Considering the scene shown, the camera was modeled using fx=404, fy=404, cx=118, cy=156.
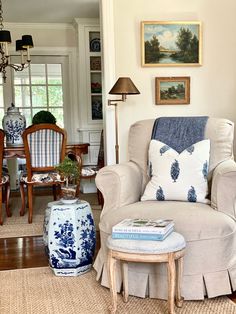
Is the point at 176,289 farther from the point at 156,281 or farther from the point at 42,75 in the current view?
the point at 42,75

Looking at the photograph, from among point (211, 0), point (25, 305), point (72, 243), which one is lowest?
point (25, 305)

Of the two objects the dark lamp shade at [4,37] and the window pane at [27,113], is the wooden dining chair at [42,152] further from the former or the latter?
the window pane at [27,113]

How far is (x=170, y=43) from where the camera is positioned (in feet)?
12.3

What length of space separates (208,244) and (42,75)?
461cm

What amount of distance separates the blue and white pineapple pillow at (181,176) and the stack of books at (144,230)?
49 centimetres

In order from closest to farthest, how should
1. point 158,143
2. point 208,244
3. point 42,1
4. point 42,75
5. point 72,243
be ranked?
point 208,244 → point 72,243 → point 158,143 → point 42,1 → point 42,75

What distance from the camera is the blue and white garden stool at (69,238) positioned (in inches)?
101

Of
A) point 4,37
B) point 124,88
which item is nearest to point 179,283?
point 124,88

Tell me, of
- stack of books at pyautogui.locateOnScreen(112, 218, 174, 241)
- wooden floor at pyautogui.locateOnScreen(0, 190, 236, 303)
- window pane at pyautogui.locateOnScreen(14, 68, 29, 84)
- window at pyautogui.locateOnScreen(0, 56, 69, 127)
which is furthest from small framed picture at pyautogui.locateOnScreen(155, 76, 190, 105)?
window pane at pyautogui.locateOnScreen(14, 68, 29, 84)

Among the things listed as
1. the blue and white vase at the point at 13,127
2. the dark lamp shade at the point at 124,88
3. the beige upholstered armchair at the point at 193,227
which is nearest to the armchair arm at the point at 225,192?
the beige upholstered armchair at the point at 193,227

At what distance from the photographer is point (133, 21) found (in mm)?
3719

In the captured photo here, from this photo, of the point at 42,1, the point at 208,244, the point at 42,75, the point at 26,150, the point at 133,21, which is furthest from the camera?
the point at 42,75

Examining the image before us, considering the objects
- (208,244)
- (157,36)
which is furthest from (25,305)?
(157,36)

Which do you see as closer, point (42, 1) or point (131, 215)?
point (131, 215)
